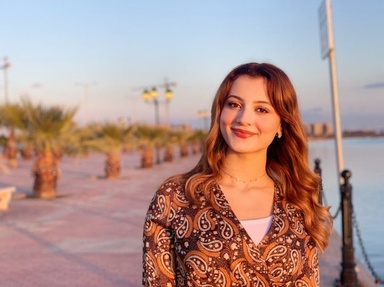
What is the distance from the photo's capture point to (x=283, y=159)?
222cm

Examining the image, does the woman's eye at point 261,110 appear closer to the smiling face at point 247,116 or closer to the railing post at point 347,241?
the smiling face at point 247,116

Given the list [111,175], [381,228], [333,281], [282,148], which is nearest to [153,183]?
[111,175]

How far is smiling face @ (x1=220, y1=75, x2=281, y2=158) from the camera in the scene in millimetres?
1961

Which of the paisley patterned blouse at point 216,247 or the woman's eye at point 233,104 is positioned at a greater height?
the woman's eye at point 233,104

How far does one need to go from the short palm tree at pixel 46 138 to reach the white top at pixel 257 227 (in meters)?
12.3

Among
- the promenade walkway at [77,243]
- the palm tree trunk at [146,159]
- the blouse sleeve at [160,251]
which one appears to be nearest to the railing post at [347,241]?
the promenade walkway at [77,243]

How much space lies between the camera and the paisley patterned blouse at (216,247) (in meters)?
1.84

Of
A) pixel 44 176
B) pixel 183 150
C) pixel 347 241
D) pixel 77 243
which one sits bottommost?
pixel 183 150

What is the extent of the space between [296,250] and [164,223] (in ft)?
1.39

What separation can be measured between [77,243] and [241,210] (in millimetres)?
5943

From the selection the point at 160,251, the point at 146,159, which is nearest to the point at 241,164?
the point at 160,251

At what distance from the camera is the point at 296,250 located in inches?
76.2

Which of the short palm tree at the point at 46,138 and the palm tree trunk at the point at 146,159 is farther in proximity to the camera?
the palm tree trunk at the point at 146,159

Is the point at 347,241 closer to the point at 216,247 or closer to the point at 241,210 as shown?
the point at 241,210
